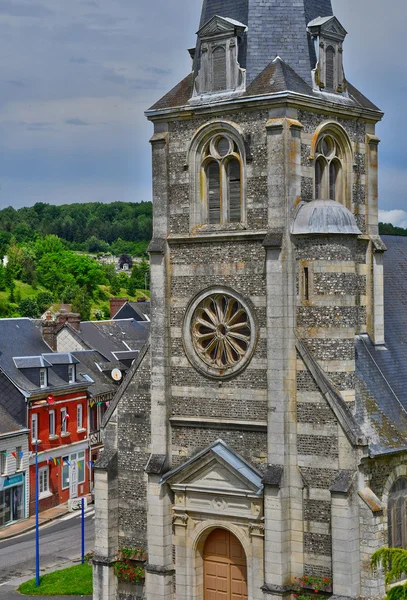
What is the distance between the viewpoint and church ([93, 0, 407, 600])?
1152 inches

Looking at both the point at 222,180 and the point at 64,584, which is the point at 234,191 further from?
the point at 64,584

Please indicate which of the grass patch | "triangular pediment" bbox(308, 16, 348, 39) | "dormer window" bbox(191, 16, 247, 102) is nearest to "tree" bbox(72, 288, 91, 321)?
the grass patch

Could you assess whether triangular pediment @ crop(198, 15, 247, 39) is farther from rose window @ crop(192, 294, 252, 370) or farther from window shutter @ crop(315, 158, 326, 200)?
rose window @ crop(192, 294, 252, 370)

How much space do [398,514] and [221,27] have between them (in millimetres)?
15543

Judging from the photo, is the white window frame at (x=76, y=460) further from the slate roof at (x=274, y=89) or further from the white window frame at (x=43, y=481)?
the slate roof at (x=274, y=89)

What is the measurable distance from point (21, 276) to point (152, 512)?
12012cm

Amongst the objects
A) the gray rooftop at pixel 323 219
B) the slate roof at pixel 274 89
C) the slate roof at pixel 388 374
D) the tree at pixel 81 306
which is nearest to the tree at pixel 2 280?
the tree at pixel 81 306

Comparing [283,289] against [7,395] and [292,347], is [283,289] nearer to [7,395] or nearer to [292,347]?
[292,347]

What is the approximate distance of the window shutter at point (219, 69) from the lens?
31.1 m

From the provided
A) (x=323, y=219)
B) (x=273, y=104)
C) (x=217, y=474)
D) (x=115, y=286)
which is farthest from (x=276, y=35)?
(x=115, y=286)

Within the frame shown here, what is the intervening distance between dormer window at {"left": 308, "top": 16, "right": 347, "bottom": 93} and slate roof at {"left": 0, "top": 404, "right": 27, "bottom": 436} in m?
29.5

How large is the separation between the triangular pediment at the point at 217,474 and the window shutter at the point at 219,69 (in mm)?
10845

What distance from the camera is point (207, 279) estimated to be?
31.5 metres

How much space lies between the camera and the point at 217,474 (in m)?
30.7
